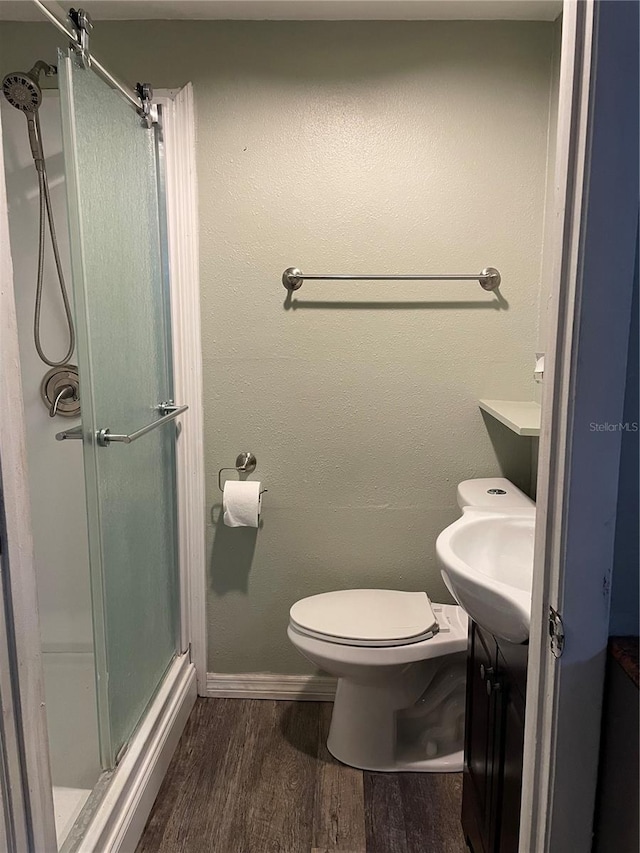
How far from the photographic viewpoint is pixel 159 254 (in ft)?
6.83

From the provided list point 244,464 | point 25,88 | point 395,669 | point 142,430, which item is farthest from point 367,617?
point 25,88

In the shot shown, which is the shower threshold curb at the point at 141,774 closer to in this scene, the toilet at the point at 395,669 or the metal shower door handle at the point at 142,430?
the toilet at the point at 395,669

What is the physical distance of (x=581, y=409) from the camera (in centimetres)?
77

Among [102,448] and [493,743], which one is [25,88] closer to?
[102,448]

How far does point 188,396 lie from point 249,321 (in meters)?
0.33

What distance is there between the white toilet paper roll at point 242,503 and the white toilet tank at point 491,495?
670 mm

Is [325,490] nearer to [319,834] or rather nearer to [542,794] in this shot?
[319,834]

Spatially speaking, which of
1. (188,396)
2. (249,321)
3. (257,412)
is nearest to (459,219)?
(249,321)

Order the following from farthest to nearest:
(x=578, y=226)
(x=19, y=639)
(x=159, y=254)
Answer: (x=159, y=254)
(x=19, y=639)
(x=578, y=226)

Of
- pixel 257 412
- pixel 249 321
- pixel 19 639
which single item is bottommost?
pixel 19 639

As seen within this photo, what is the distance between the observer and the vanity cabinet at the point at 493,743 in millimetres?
1201

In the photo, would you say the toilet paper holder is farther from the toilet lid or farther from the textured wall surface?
the toilet lid

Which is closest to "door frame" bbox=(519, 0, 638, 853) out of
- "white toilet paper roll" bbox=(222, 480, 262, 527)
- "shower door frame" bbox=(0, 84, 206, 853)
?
"shower door frame" bbox=(0, 84, 206, 853)

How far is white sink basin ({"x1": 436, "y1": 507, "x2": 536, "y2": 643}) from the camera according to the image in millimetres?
1236
